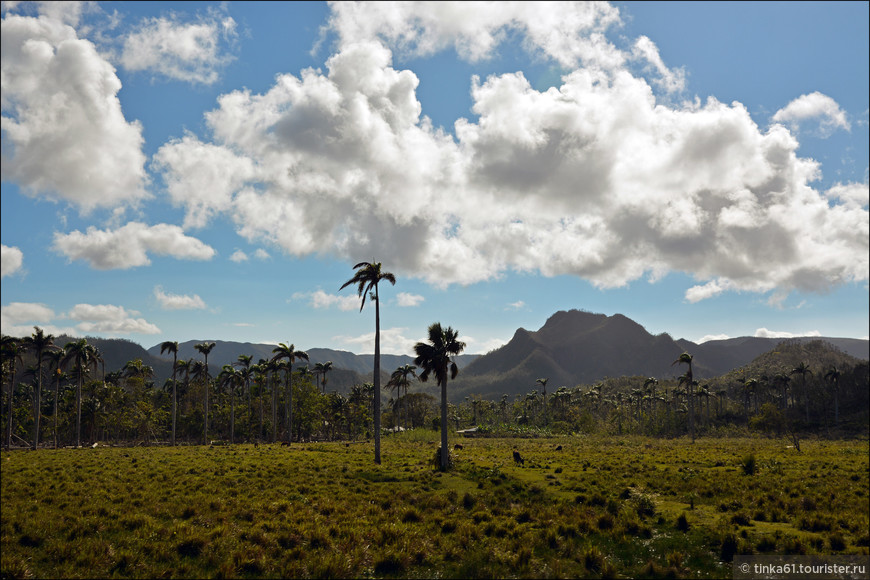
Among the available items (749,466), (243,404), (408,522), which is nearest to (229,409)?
(243,404)

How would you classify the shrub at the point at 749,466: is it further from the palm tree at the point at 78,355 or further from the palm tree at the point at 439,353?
the palm tree at the point at 78,355

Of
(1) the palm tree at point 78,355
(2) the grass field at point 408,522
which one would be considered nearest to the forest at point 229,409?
(1) the palm tree at point 78,355

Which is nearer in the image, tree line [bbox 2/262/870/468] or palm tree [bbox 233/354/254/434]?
tree line [bbox 2/262/870/468]

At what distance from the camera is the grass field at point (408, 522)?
15.6 metres

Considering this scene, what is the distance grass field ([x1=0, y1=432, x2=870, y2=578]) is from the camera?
15.6 meters

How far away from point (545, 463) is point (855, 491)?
21.7 meters

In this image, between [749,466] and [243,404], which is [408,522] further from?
[243,404]

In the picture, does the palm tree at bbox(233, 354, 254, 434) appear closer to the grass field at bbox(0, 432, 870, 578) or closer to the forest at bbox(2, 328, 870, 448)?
the forest at bbox(2, 328, 870, 448)

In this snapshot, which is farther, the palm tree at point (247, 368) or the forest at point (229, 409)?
the palm tree at point (247, 368)

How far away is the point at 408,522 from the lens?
68.8 ft

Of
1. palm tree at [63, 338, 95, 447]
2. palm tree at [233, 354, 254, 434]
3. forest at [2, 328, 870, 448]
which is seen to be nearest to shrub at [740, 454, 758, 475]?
forest at [2, 328, 870, 448]

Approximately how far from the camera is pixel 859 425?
119 metres

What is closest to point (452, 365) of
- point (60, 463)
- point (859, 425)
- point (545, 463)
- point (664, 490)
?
point (545, 463)

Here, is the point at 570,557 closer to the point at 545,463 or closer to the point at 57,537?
the point at 57,537
